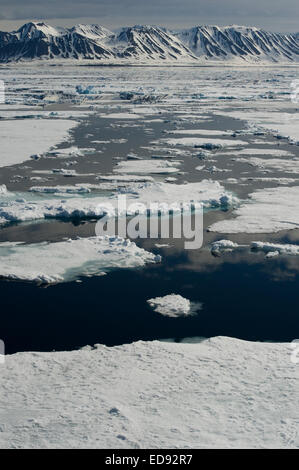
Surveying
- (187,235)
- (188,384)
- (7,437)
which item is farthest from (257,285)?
(7,437)

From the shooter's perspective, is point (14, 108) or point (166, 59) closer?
point (14, 108)

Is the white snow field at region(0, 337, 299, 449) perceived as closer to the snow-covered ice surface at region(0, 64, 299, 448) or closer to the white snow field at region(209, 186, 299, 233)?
the snow-covered ice surface at region(0, 64, 299, 448)

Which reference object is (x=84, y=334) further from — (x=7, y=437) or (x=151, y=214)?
(x=151, y=214)

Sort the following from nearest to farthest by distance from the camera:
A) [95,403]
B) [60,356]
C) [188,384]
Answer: [95,403]
[188,384]
[60,356]

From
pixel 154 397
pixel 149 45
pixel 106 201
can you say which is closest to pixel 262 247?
pixel 106 201

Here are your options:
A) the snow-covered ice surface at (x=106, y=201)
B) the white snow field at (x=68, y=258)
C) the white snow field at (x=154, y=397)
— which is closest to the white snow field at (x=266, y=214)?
the snow-covered ice surface at (x=106, y=201)

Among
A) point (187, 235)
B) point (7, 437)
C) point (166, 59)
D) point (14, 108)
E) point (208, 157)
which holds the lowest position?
point (7, 437)

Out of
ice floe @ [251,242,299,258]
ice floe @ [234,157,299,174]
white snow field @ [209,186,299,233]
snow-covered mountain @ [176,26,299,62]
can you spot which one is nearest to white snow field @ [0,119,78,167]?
ice floe @ [234,157,299,174]
